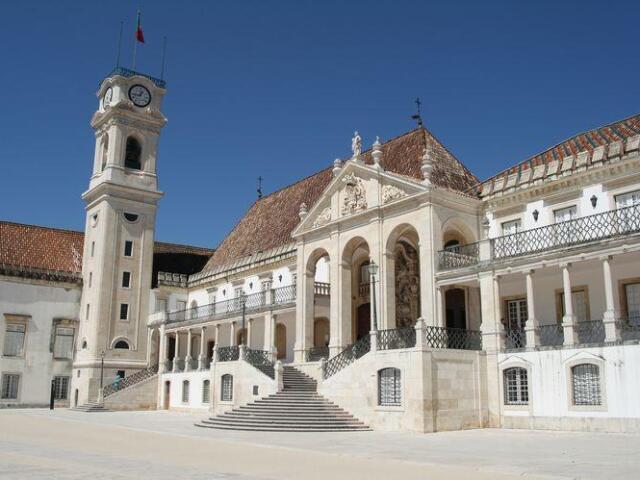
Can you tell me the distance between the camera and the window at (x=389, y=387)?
21.4 m

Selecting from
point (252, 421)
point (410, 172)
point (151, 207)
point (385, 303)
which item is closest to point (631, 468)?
point (252, 421)

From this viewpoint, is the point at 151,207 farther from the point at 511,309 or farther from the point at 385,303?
the point at 511,309

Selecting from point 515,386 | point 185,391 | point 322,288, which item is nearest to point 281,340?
point 322,288

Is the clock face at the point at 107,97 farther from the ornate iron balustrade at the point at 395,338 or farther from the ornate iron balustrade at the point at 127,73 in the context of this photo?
the ornate iron balustrade at the point at 395,338

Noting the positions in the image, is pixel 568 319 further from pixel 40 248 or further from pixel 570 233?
pixel 40 248

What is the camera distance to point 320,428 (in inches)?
833

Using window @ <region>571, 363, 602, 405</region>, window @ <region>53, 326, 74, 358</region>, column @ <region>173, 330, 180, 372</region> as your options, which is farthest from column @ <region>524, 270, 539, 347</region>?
window @ <region>53, 326, 74, 358</region>

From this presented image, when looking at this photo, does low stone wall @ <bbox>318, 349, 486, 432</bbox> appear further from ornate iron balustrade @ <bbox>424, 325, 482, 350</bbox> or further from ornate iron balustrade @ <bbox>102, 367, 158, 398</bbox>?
ornate iron balustrade @ <bbox>102, 367, 158, 398</bbox>

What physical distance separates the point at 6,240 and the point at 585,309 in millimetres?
36345

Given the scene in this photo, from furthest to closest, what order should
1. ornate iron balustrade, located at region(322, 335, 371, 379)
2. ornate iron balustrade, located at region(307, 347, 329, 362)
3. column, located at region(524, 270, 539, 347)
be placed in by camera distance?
1. ornate iron balustrade, located at region(307, 347, 329, 362)
2. ornate iron balustrade, located at region(322, 335, 371, 379)
3. column, located at region(524, 270, 539, 347)

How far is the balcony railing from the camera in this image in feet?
107

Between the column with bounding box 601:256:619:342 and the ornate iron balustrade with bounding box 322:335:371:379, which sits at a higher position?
the column with bounding box 601:256:619:342

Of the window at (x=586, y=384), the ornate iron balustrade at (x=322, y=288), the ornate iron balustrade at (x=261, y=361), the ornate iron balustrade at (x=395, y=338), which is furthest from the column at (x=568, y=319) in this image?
the ornate iron balustrade at (x=322, y=288)

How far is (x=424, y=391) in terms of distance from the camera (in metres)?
20.2
